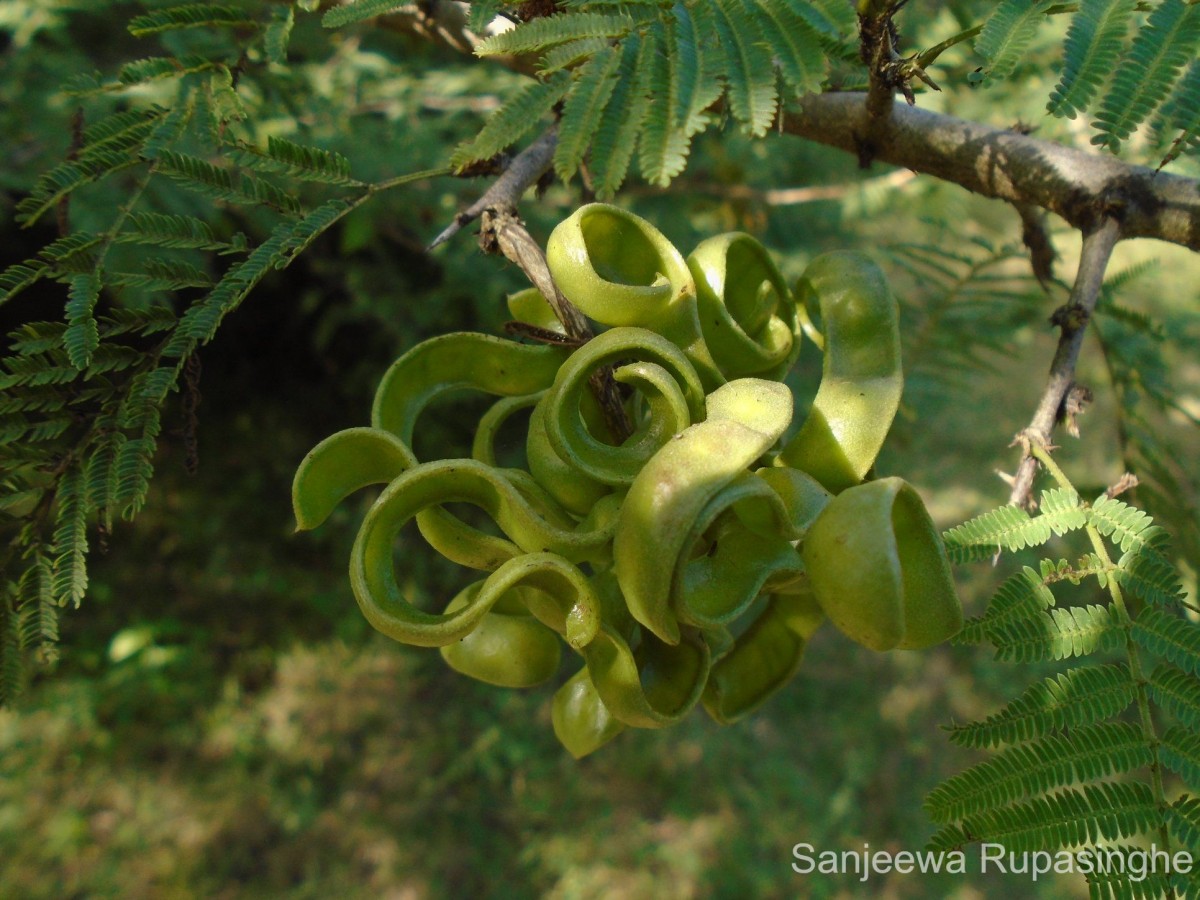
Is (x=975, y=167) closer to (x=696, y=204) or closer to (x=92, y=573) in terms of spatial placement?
(x=696, y=204)

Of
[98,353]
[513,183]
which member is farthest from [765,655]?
[98,353]

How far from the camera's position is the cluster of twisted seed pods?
126cm

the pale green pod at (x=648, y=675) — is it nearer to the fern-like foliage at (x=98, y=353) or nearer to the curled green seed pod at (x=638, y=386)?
the curled green seed pod at (x=638, y=386)

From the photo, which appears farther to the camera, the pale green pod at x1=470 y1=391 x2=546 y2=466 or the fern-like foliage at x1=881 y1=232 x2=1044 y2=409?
the fern-like foliage at x1=881 y1=232 x2=1044 y2=409

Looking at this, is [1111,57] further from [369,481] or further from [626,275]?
[369,481]

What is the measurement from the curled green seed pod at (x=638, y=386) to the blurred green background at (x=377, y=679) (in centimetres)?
234

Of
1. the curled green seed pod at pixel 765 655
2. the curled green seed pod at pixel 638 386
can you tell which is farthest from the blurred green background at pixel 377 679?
the curled green seed pod at pixel 638 386

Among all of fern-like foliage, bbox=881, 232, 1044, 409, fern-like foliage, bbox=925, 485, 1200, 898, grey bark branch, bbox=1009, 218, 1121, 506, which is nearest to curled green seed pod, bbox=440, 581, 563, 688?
fern-like foliage, bbox=925, 485, 1200, 898

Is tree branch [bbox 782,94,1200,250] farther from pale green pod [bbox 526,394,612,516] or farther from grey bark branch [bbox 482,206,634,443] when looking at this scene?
pale green pod [bbox 526,394,612,516]

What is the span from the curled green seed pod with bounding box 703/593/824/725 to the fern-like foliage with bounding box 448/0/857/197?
34.4 inches

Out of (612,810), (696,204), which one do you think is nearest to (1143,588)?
(696,204)

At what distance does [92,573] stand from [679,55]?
5.16 meters

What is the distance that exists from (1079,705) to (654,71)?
128 cm

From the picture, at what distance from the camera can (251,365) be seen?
511 centimetres
